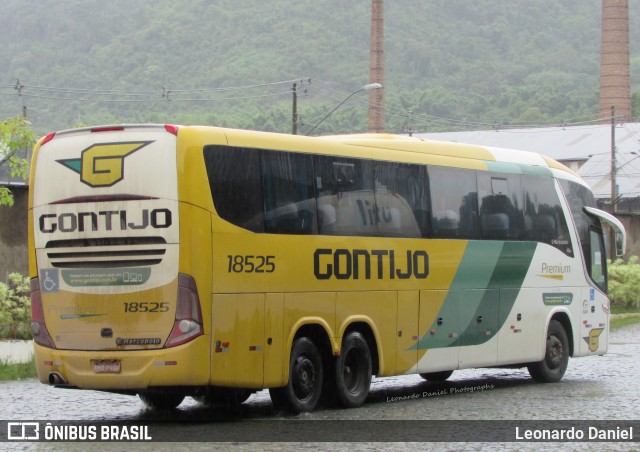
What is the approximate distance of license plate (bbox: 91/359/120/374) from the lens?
41.2 ft

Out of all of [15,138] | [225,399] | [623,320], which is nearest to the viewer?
[225,399]

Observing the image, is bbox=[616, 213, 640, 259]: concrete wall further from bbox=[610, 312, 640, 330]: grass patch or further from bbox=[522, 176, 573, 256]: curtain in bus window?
bbox=[522, 176, 573, 256]: curtain in bus window

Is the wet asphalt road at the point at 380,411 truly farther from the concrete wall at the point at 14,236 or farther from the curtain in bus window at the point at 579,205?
the concrete wall at the point at 14,236

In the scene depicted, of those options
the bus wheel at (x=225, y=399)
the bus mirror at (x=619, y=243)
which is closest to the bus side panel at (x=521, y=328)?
the bus mirror at (x=619, y=243)

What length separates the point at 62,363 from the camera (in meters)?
12.9

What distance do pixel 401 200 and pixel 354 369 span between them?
232 cm

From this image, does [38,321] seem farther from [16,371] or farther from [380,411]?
[16,371]

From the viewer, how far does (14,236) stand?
27.9m

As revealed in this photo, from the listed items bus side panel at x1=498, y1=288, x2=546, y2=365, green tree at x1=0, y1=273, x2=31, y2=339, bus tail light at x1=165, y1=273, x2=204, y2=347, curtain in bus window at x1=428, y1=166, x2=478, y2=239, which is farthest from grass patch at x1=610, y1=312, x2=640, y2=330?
bus tail light at x1=165, y1=273, x2=204, y2=347

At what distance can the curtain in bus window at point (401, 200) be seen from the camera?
15.5m

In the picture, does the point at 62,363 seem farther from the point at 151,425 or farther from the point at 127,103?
the point at 127,103

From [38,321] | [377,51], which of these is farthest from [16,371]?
[377,51]

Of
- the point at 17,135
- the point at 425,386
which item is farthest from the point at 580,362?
the point at 17,135

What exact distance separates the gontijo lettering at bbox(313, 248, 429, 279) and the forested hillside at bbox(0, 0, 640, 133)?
8559 centimetres
